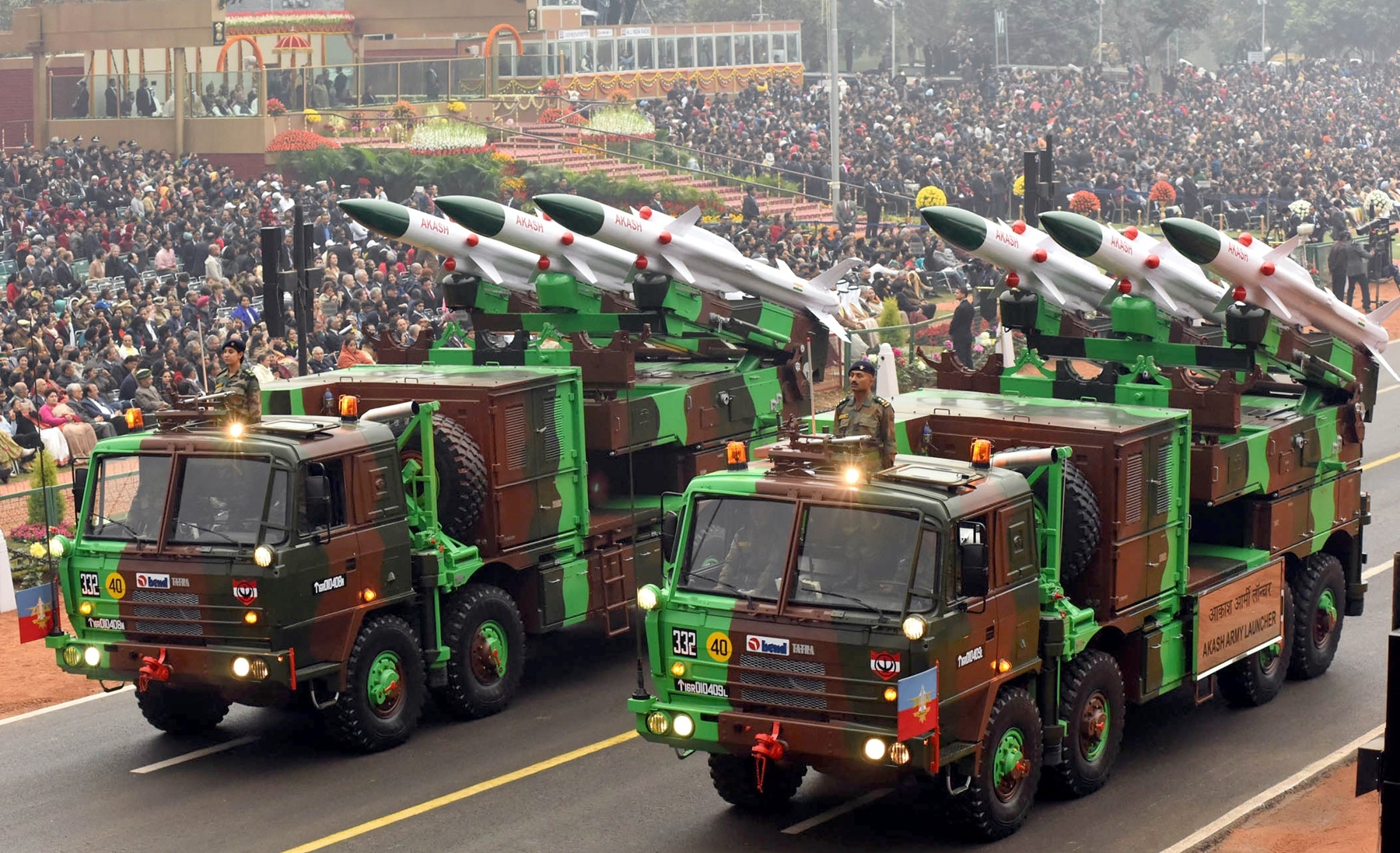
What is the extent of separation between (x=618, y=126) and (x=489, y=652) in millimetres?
39961

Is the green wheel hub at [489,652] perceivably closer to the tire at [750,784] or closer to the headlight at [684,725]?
the tire at [750,784]

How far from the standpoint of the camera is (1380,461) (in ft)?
85.1

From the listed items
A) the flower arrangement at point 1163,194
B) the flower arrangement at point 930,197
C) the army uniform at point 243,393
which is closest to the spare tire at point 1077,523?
the army uniform at point 243,393

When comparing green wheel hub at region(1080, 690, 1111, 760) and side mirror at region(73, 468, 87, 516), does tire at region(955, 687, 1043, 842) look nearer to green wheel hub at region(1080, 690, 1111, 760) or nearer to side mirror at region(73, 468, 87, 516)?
green wheel hub at region(1080, 690, 1111, 760)

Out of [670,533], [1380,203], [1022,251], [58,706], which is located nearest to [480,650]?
[670,533]

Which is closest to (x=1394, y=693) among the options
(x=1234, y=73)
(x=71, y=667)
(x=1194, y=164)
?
(x=71, y=667)

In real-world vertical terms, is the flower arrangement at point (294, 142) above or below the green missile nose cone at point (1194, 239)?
above

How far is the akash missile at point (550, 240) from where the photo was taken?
63.1 ft

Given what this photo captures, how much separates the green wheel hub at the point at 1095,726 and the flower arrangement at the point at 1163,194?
37381 mm

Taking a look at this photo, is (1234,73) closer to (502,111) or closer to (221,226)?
(502,111)

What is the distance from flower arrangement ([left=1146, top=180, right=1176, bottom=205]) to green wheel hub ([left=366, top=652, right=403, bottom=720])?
3763 cm

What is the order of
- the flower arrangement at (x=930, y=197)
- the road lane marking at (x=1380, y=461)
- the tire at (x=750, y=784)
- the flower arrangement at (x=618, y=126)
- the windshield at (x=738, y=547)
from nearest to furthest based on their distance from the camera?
1. the windshield at (x=738, y=547)
2. the tire at (x=750, y=784)
3. the road lane marking at (x=1380, y=461)
4. the flower arrangement at (x=930, y=197)
5. the flower arrangement at (x=618, y=126)

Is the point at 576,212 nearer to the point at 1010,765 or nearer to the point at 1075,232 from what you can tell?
the point at 1075,232

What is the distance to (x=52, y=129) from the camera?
5009 cm
